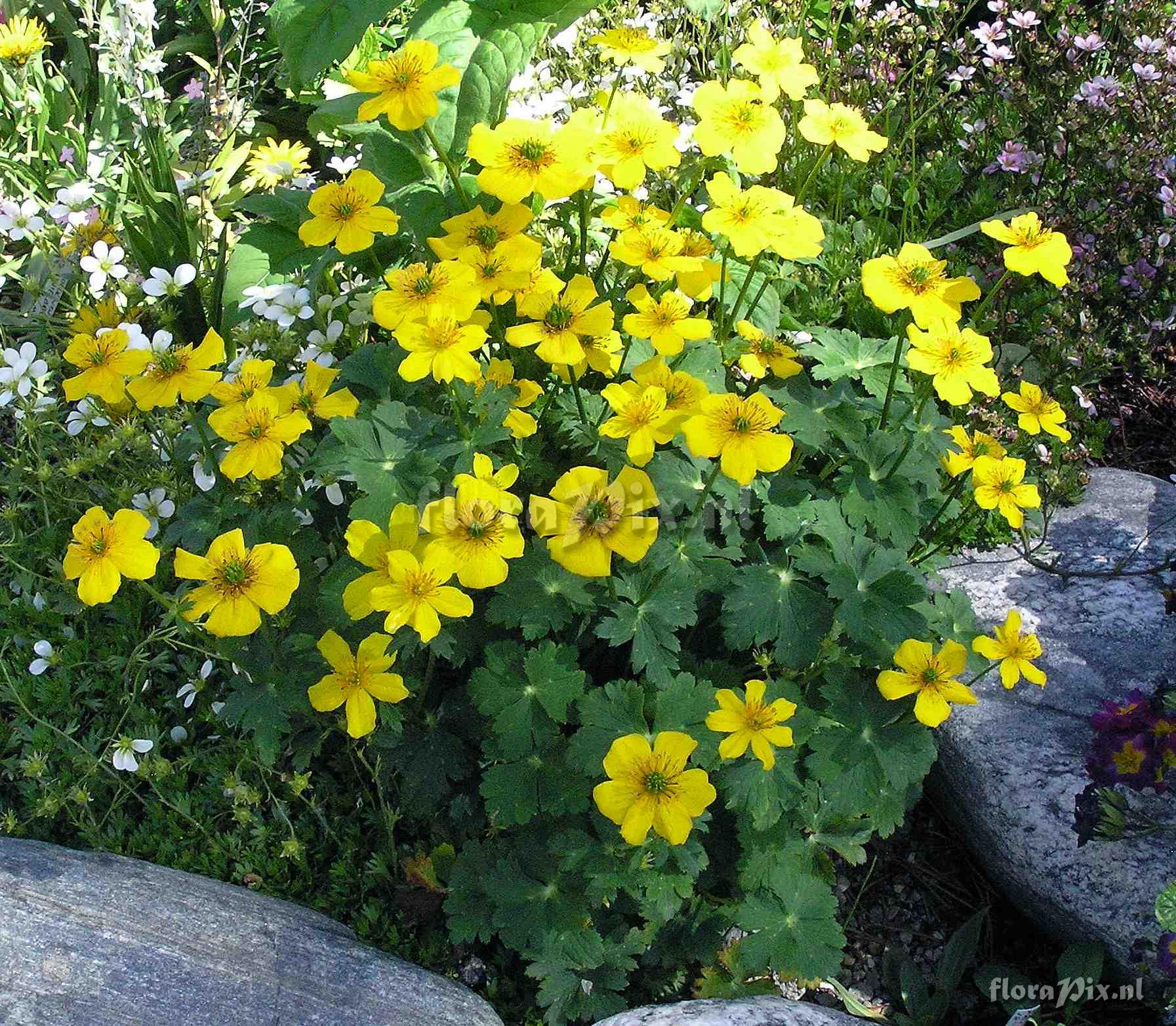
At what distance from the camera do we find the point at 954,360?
1.72 m

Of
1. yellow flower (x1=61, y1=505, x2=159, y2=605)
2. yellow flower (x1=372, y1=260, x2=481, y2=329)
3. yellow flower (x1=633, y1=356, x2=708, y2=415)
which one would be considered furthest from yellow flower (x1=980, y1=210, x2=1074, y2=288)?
yellow flower (x1=61, y1=505, x2=159, y2=605)

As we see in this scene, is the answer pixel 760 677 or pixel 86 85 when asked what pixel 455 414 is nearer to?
pixel 760 677

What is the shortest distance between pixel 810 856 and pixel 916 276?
3.67 ft

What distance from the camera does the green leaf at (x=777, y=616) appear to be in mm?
1743

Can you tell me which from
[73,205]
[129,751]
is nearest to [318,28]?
[73,205]

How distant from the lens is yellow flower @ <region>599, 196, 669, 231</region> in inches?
73.6

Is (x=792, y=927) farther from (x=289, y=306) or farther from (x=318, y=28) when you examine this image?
(x=318, y=28)

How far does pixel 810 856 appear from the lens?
6.64 feet

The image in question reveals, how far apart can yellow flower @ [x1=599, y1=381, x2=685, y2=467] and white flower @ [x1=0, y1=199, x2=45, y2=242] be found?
164cm

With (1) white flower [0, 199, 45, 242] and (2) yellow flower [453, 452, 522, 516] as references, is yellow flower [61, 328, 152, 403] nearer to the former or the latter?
(2) yellow flower [453, 452, 522, 516]

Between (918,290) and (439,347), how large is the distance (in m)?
0.79

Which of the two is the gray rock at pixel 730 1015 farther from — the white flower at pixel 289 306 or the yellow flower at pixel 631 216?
the white flower at pixel 289 306

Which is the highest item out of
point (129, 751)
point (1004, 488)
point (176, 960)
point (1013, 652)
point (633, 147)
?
point (633, 147)

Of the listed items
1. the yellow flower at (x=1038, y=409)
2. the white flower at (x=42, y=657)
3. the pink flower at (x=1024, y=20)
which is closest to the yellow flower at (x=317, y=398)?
the white flower at (x=42, y=657)
